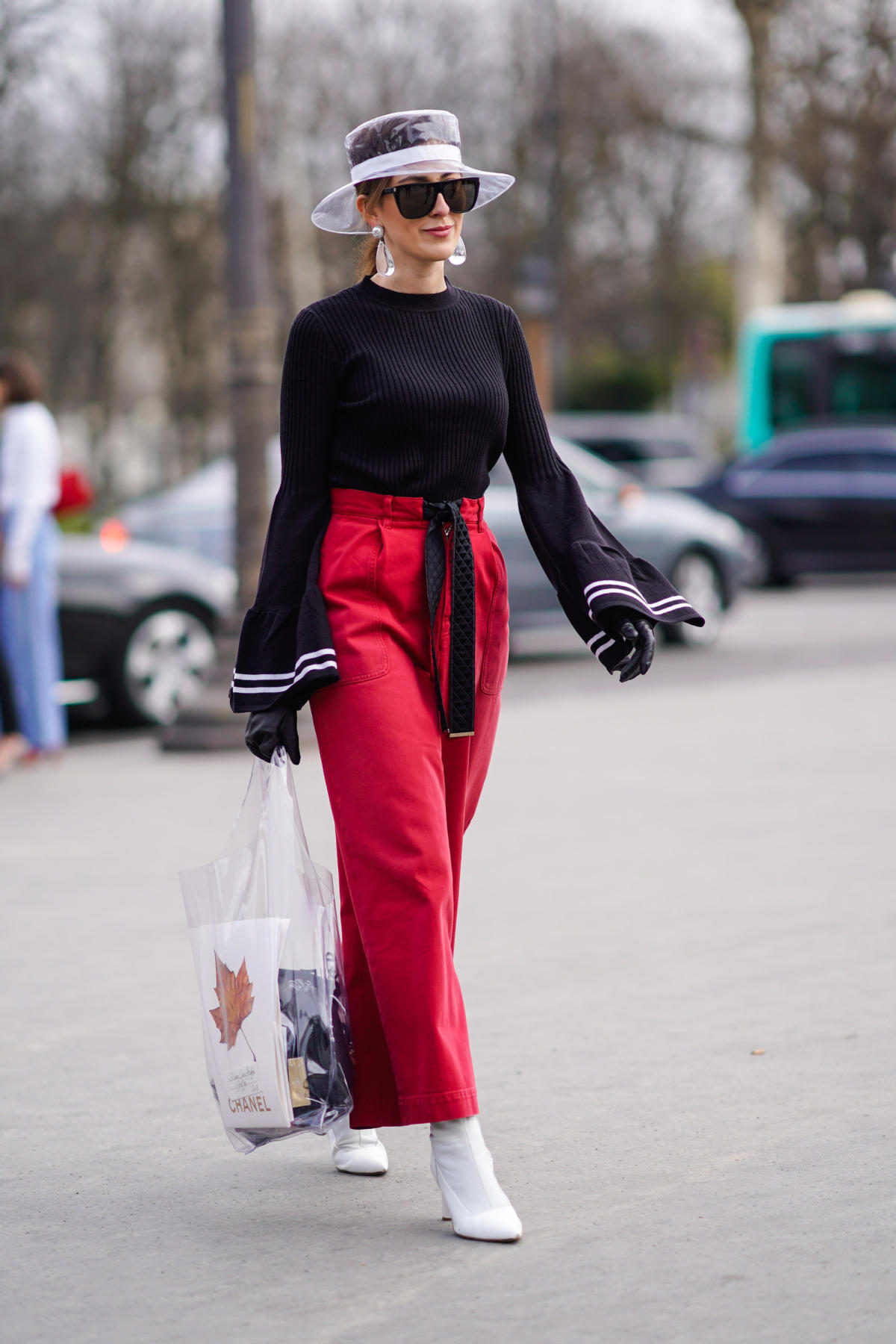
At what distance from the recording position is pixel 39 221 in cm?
2842

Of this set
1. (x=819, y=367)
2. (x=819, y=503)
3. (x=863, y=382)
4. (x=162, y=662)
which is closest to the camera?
(x=162, y=662)

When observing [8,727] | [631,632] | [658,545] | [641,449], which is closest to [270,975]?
[631,632]

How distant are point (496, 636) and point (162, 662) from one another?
776 centimetres

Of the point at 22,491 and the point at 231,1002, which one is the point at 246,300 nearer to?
the point at 22,491

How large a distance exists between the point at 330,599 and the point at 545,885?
3281 mm

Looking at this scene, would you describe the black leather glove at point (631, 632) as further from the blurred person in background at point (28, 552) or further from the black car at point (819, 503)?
the black car at point (819, 503)

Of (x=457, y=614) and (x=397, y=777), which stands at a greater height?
(x=457, y=614)

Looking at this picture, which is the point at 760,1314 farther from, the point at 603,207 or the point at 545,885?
the point at 603,207

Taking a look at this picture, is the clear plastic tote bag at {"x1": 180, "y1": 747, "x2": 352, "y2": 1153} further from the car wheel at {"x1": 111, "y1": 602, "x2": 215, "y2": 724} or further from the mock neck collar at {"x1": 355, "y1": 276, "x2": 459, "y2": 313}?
the car wheel at {"x1": 111, "y1": 602, "x2": 215, "y2": 724}

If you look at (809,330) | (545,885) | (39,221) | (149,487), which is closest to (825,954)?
(545,885)

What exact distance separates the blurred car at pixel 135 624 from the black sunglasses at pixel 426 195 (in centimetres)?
732

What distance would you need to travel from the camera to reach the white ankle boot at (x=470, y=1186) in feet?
11.6

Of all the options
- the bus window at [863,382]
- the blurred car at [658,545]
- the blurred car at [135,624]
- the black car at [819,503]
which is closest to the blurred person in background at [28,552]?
the blurred car at [135,624]

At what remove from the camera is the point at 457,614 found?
3.68 m
